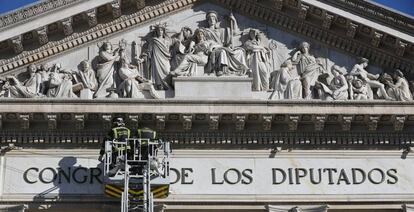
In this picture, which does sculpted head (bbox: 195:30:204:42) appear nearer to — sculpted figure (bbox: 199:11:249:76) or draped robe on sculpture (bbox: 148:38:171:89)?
sculpted figure (bbox: 199:11:249:76)

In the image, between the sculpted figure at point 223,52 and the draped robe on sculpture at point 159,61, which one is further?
the sculpted figure at point 223,52

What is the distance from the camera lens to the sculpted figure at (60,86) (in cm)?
2636

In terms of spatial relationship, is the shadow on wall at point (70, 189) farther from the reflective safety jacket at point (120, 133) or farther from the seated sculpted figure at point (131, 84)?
the seated sculpted figure at point (131, 84)

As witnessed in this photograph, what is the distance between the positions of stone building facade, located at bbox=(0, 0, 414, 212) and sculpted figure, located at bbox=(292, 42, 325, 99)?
0.03m

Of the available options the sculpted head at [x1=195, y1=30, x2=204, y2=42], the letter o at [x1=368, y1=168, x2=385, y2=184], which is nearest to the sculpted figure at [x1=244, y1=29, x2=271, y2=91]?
the sculpted head at [x1=195, y1=30, x2=204, y2=42]

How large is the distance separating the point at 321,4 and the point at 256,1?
1.56m

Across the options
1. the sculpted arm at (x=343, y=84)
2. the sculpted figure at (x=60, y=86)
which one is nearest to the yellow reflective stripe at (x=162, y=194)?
the sculpted figure at (x=60, y=86)

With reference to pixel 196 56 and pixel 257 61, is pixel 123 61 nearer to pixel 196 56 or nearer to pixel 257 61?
pixel 196 56

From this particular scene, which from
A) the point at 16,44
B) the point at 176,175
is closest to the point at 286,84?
the point at 176,175

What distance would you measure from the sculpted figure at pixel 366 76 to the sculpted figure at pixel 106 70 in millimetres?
5440

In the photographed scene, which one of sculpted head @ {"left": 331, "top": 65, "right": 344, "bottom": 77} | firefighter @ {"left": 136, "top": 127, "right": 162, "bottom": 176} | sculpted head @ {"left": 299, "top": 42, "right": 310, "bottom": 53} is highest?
sculpted head @ {"left": 299, "top": 42, "right": 310, "bottom": 53}

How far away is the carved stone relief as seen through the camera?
26672 millimetres

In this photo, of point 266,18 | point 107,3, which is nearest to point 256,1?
point 266,18

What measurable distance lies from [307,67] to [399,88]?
2127 mm
